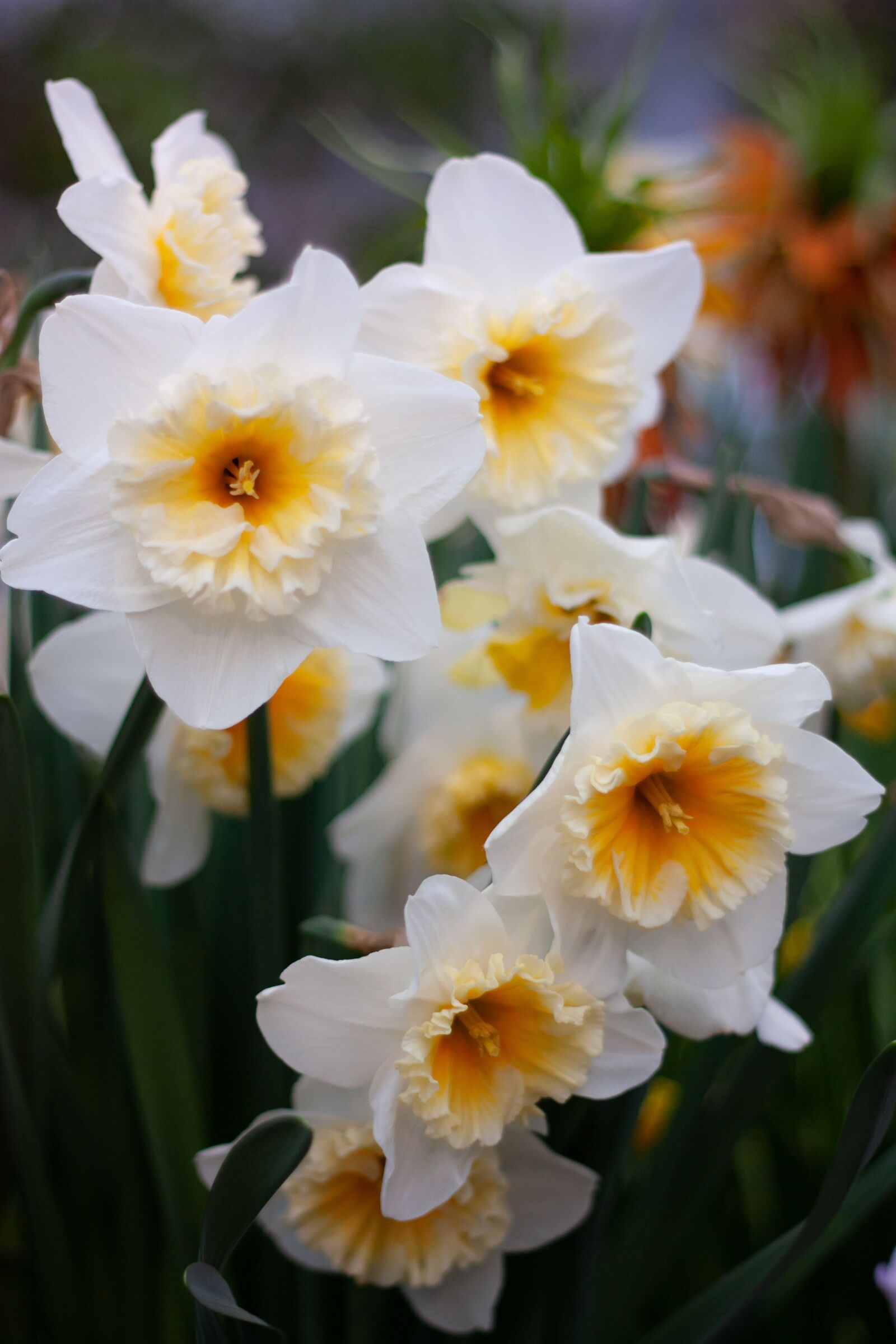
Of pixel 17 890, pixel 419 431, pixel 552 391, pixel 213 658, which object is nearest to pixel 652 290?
pixel 552 391

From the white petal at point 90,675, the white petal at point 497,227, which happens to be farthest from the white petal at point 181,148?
the white petal at point 90,675

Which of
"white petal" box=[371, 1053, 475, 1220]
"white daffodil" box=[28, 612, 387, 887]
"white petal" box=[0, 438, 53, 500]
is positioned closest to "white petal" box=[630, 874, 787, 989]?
"white petal" box=[371, 1053, 475, 1220]

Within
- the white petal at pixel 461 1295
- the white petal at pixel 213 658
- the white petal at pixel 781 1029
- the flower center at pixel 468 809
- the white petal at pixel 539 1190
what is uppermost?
the white petal at pixel 213 658

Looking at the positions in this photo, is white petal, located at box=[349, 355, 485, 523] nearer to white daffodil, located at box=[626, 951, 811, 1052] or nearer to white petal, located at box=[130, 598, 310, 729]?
white petal, located at box=[130, 598, 310, 729]

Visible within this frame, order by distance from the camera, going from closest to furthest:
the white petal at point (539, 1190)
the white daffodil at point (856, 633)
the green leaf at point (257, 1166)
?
the green leaf at point (257, 1166)
the white petal at point (539, 1190)
the white daffodil at point (856, 633)

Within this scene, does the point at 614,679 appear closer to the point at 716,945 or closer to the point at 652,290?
the point at 716,945

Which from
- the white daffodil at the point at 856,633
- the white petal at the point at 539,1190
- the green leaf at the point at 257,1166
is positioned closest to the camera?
the green leaf at the point at 257,1166

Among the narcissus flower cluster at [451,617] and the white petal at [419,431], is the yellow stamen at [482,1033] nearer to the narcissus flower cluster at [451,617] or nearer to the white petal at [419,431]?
the narcissus flower cluster at [451,617]
